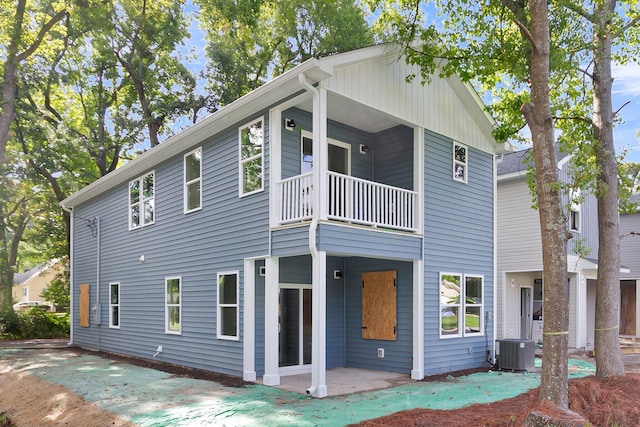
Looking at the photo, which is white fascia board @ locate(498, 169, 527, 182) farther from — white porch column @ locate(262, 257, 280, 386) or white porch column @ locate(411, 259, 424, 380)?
white porch column @ locate(262, 257, 280, 386)

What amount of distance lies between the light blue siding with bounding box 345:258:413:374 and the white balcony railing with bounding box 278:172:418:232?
122 cm

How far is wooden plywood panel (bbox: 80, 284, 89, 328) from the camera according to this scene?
53.5 ft

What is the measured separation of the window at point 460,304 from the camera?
418 inches

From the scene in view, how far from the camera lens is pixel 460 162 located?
11.5 meters

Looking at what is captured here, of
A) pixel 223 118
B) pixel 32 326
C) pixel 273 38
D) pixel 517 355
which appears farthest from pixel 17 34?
pixel 517 355

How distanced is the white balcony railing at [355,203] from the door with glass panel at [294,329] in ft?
7.15

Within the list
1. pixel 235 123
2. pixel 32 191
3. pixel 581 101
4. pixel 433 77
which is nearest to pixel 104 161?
pixel 32 191

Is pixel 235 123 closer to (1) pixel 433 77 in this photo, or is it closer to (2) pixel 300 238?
(2) pixel 300 238

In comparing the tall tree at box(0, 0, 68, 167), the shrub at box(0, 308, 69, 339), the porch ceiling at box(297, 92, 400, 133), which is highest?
the tall tree at box(0, 0, 68, 167)

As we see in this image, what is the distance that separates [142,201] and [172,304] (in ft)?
11.0

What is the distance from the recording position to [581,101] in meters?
10.7

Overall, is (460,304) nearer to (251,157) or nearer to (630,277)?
(251,157)

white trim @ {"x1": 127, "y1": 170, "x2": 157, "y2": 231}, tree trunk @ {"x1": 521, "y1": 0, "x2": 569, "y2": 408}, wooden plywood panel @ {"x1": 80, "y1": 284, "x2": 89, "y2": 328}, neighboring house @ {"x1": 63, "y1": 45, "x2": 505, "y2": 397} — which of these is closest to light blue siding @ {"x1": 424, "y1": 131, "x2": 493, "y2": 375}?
neighboring house @ {"x1": 63, "y1": 45, "x2": 505, "y2": 397}

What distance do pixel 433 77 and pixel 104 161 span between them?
17.7 m
